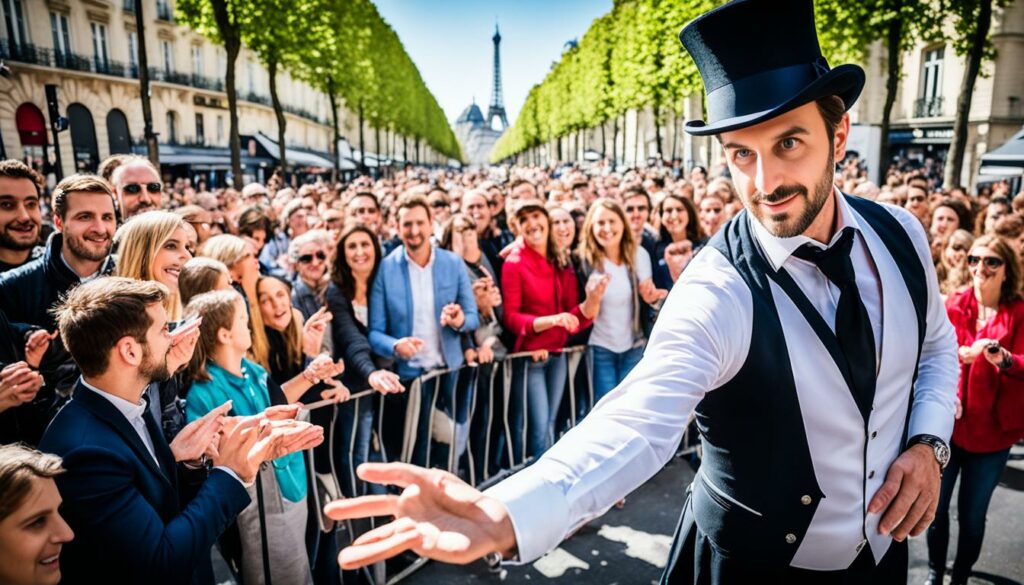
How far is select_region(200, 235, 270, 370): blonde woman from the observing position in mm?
4012

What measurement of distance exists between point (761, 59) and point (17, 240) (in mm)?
4347

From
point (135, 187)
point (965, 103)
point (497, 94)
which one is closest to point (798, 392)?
point (135, 187)

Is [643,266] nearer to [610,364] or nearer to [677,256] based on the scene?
[677,256]

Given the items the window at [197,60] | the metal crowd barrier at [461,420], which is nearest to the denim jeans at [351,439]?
the metal crowd barrier at [461,420]

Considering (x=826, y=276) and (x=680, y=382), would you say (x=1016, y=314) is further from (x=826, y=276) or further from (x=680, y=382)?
A: (x=680, y=382)

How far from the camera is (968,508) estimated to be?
3621 millimetres

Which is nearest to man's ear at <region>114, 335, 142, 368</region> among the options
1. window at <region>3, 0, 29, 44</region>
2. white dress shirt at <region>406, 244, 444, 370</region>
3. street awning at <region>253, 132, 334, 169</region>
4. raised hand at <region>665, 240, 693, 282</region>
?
white dress shirt at <region>406, 244, 444, 370</region>

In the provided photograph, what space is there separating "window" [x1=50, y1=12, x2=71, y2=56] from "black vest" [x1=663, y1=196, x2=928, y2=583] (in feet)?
132

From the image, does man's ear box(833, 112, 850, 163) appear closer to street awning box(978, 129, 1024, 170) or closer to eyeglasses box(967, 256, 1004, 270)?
eyeglasses box(967, 256, 1004, 270)

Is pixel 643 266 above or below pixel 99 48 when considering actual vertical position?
below

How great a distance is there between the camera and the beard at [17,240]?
12.4 ft

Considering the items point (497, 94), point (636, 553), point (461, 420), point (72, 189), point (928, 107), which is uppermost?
point (497, 94)

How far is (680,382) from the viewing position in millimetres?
1572

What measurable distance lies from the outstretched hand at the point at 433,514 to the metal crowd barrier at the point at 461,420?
9.08 ft
